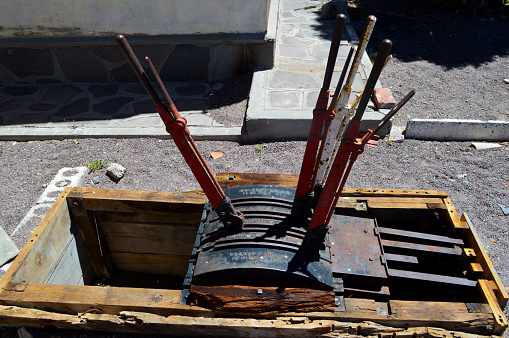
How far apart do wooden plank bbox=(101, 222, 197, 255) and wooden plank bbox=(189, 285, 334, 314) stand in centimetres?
93

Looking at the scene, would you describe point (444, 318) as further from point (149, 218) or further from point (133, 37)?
point (133, 37)

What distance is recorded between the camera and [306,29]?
7.11m

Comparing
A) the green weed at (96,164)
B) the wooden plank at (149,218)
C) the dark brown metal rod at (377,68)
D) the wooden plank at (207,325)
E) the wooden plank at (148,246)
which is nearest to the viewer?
the dark brown metal rod at (377,68)

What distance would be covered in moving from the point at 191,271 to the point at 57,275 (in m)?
1.18

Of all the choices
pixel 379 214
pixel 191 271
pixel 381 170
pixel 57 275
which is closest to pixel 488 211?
pixel 381 170

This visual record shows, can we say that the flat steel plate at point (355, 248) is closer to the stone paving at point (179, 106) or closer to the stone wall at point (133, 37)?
the stone paving at point (179, 106)

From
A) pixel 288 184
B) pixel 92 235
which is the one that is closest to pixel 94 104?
pixel 92 235

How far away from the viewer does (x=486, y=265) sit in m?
2.04

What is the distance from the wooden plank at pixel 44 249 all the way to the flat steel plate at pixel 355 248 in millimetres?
1790

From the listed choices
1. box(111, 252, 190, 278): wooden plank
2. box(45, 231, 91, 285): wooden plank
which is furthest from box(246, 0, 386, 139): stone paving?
box(45, 231, 91, 285): wooden plank

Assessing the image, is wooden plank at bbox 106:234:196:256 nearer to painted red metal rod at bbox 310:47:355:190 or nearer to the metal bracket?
the metal bracket

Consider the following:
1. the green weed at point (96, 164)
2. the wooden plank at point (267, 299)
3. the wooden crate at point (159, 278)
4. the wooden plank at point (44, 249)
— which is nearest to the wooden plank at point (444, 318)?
the wooden crate at point (159, 278)

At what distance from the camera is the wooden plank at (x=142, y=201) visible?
99.0 inches

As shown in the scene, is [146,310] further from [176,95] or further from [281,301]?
[176,95]
